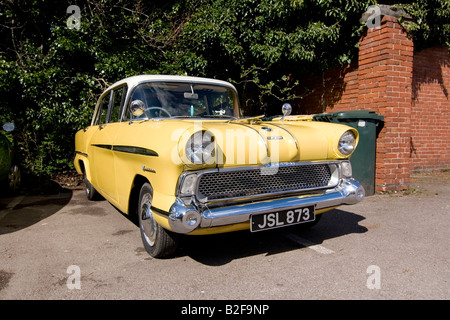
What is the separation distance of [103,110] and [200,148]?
8.82 ft

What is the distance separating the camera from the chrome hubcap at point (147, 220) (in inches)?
111

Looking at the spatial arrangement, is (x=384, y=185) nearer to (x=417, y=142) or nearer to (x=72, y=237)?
(x=417, y=142)

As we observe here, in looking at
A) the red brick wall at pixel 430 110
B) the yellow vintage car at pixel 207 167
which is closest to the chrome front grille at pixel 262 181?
the yellow vintage car at pixel 207 167

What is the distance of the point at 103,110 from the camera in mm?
4504

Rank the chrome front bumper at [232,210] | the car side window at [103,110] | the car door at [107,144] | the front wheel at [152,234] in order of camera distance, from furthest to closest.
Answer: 1. the car side window at [103,110]
2. the car door at [107,144]
3. the front wheel at [152,234]
4. the chrome front bumper at [232,210]

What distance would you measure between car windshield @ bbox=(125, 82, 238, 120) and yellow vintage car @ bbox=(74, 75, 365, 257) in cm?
1

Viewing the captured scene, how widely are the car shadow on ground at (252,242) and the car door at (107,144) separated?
3.29 ft

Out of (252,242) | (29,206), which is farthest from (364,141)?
(29,206)

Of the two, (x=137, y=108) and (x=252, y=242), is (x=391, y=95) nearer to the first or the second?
(x=252, y=242)

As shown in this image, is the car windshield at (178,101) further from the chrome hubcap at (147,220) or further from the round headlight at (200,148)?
the round headlight at (200,148)

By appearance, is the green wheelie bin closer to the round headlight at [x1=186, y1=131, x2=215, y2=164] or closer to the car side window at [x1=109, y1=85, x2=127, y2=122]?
the car side window at [x1=109, y1=85, x2=127, y2=122]

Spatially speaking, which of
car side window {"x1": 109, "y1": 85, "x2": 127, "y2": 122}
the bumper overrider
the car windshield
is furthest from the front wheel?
car side window {"x1": 109, "y1": 85, "x2": 127, "y2": 122}

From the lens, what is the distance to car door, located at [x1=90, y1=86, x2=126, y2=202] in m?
3.52

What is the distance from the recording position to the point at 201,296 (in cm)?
221
